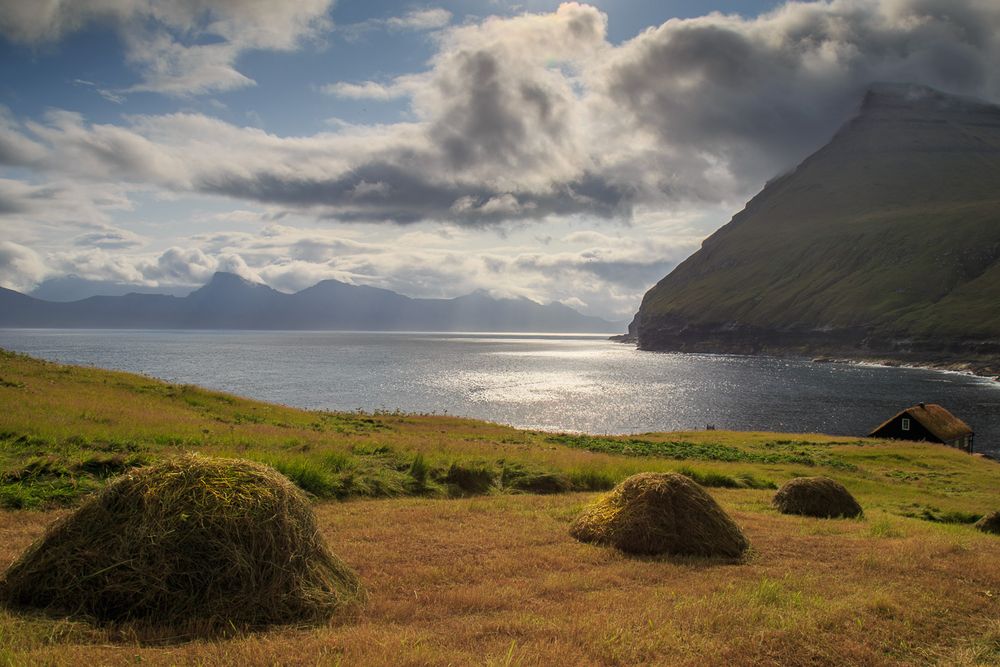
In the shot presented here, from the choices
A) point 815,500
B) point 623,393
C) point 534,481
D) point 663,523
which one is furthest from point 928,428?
point 623,393

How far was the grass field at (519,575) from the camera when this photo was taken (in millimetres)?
7176

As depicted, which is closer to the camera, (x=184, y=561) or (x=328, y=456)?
(x=184, y=561)

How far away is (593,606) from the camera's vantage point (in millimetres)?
8969

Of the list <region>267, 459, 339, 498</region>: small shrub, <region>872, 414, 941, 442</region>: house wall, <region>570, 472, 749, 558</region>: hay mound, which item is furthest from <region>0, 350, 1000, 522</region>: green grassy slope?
<region>872, 414, 941, 442</region>: house wall

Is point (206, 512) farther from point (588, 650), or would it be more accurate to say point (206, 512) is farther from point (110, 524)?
→ point (588, 650)

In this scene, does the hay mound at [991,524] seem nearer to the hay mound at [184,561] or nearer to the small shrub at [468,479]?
the small shrub at [468,479]

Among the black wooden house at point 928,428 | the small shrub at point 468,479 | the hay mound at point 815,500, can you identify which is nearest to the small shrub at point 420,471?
the small shrub at point 468,479

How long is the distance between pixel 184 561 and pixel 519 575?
17.6 ft

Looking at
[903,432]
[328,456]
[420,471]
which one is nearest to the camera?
[328,456]

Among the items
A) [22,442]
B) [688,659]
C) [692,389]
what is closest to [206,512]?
[688,659]

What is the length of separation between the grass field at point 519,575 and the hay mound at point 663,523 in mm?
512

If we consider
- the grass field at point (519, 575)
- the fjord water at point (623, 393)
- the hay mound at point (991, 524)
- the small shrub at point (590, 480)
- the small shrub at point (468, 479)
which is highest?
the grass field at point (519, 575)

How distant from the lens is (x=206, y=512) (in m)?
8.44

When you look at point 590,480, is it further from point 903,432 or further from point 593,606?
A: point 903,432
